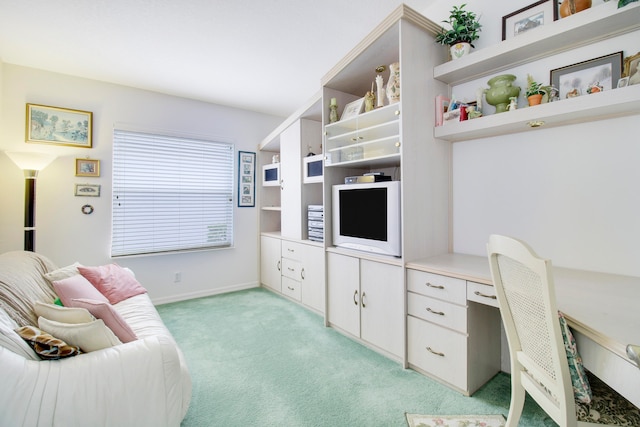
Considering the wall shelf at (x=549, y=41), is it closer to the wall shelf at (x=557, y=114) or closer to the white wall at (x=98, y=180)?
the wall shelf at (x=557, y=114)

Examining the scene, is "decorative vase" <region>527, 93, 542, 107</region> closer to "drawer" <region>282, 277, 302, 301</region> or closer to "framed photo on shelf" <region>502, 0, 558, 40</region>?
"framed photo on shelf" <region>502, 0, 558, 40</region>

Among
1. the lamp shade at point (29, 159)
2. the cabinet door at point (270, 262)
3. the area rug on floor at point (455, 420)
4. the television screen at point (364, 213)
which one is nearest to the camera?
the area rug on floor at point (455, 420)

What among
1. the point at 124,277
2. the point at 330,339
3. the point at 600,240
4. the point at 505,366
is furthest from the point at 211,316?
the point at 600,240

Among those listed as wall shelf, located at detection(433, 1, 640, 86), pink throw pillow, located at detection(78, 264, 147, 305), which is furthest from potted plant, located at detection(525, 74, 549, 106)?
pink throw pillow, located at detection(78, 264, 147, 305)

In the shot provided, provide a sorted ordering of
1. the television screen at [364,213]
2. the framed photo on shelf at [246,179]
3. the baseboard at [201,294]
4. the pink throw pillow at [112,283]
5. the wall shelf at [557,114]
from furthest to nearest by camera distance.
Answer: the framed photo on shelf at [246,179], the baseboard at [201,294], the pink throw pillow at [112,283], the television screen at [364,213], the wall shelf at [557,114]

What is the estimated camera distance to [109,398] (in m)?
1.13

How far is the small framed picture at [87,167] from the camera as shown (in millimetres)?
3092

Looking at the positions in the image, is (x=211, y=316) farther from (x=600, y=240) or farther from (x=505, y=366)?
(x=600, y=240)

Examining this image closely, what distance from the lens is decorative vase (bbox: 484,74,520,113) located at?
1.80m

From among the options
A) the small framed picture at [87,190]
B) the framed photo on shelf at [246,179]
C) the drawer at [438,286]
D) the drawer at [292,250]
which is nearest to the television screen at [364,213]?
the drawer at [438,286]

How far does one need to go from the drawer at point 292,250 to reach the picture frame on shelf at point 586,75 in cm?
256

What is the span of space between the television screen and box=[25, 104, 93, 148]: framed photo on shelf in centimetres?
292

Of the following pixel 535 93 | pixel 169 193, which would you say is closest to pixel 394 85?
pixel 535 93

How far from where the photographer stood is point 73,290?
6.07ft
